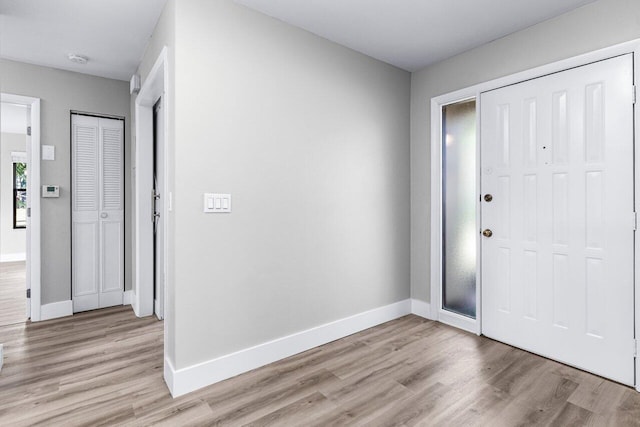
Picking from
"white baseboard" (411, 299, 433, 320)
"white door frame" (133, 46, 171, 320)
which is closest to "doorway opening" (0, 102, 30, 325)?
"white door frame" (133, 46, 171, 320)

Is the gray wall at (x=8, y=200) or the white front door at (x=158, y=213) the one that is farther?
the gray wall at (x=8, y=200)

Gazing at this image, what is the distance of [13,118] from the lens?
5.68 metres

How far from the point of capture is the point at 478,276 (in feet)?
9.88

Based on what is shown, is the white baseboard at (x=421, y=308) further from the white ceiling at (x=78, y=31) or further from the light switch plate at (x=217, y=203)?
the white ceiling at (x=78, y=31)

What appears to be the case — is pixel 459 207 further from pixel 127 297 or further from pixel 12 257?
pixel 12 257

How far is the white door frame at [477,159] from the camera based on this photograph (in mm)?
2143

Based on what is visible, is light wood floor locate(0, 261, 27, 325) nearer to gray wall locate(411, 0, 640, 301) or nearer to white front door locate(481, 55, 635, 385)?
gray wall locate(411, 0, 640, 301)

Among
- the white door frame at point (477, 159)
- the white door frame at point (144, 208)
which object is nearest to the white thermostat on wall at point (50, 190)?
the white door frame at point (144, 208)

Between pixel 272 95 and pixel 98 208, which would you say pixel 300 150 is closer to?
pixel 272 95

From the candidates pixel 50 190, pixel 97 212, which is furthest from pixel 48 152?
pixel 97 212

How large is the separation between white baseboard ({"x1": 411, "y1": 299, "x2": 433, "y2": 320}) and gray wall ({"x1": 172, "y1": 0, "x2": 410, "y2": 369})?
31 cm

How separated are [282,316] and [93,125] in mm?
3076

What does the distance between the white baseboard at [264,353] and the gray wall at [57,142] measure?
2.17 meters

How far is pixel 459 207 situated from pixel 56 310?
4283mm
